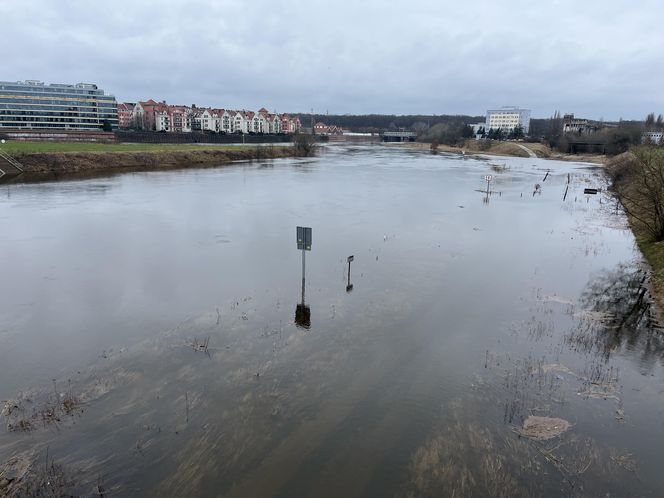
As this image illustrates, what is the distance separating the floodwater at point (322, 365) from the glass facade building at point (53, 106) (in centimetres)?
13018

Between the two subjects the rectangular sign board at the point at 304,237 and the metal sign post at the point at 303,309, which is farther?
the rectangular sign board at the point at 304,237

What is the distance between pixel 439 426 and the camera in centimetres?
952

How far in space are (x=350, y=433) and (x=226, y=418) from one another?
2.75 meters

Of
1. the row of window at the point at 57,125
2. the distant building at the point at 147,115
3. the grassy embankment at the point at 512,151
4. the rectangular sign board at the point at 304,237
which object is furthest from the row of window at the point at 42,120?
the rectangular sign board at the point at 304,237

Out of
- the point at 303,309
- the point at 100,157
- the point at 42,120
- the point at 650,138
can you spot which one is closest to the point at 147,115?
the point at 42,120

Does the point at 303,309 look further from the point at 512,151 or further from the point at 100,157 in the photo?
the point at 512,151

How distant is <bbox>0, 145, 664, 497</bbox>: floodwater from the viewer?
822 cm

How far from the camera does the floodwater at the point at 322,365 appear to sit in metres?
8.22

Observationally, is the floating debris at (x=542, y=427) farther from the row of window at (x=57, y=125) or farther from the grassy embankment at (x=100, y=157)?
the row of window at (x=57, y=125)

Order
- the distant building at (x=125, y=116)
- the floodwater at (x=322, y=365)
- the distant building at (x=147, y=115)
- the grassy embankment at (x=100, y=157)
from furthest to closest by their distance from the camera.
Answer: the distant building at (x=125, y=116) < the distant building at (x=147, y=115) < the grassy embankment at (x=100, y=157) < the floodwater at (x=322, y=365)

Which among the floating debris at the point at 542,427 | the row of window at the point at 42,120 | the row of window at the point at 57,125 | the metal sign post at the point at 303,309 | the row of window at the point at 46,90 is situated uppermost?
the row of window at the point at 46,90

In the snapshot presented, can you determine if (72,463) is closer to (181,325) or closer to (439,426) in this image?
(181,325)

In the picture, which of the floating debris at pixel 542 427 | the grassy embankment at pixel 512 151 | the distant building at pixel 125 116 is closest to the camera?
the floating debris at pixel 542 427

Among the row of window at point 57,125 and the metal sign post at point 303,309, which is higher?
the row of window at point 57,125
